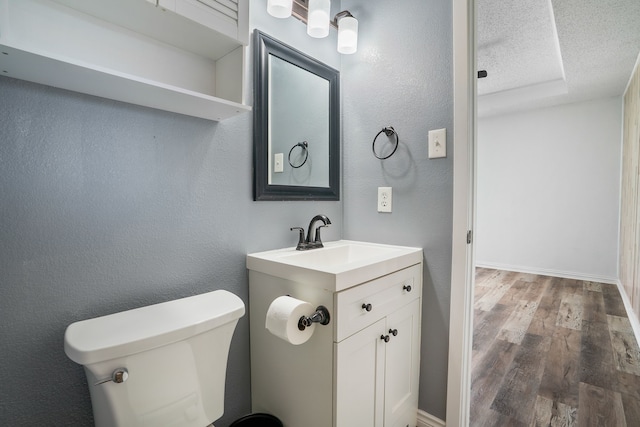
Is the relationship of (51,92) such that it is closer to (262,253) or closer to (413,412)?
(262,253)

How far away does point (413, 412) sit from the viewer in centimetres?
137

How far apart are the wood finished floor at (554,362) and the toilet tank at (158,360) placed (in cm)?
131

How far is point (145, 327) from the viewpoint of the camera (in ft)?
2.64

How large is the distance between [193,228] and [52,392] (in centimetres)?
59

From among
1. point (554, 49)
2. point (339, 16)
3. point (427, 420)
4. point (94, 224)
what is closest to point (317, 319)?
point (94, 224)

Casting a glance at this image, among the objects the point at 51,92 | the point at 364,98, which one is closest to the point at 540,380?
the point at 364,98

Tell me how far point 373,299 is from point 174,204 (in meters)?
0.79

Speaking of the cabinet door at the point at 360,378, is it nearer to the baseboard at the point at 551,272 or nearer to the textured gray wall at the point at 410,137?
the textured gray wall at the point at 410,137

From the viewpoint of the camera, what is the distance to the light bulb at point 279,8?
1.24 metres

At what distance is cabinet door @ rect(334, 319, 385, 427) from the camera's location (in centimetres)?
98

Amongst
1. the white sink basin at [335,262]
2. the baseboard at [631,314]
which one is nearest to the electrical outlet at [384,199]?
the white sink basin at [335,262]

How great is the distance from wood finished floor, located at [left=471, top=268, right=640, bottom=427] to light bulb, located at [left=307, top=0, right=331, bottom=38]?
6.52ft

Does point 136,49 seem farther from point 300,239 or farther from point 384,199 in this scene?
point 384,199

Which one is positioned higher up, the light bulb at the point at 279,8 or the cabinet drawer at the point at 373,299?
the light bulb at the point at 279,8
